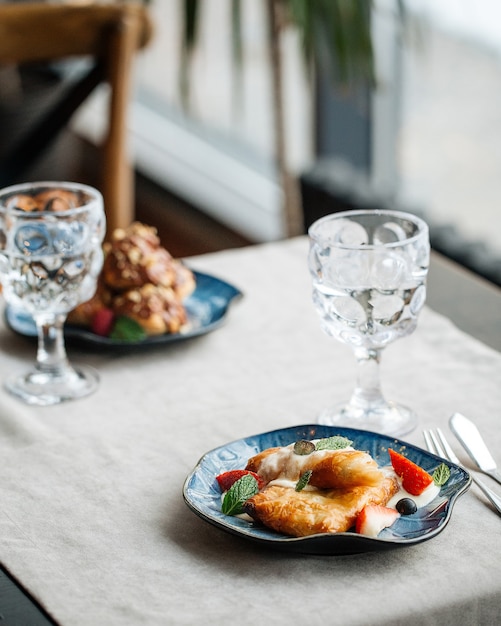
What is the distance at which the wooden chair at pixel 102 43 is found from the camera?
7.46 ft

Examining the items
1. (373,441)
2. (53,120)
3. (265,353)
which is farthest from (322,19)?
(373,441)

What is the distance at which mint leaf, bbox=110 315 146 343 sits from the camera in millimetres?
1246

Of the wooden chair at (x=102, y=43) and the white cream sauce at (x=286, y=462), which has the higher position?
the white cream sauce at (x=286, y=462)

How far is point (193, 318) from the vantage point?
133cm

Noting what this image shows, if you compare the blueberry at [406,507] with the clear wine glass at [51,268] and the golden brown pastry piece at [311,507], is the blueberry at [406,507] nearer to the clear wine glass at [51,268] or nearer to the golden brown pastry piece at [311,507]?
the golden brown pastry piece at [311,507]

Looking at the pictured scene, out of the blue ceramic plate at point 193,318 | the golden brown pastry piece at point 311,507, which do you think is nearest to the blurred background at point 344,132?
the blue ceramic plate at point 193,318

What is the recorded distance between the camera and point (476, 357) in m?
1.21

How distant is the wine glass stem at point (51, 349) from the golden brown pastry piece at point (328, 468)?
1.32 ft

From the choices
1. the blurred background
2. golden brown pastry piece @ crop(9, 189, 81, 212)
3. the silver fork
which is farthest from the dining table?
the blurred background

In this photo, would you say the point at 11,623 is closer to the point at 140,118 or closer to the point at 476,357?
the point at 476,357

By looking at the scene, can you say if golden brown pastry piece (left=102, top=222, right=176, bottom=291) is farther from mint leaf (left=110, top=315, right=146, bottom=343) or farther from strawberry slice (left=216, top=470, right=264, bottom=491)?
strawberry slice (left=216, top=470, right=264, bottom=491)

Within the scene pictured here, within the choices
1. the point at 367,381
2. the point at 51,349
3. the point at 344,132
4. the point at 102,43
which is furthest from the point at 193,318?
the point at 344,132

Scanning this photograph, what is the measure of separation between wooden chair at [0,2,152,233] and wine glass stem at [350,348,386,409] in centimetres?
133

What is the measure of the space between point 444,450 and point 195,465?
23 cm
